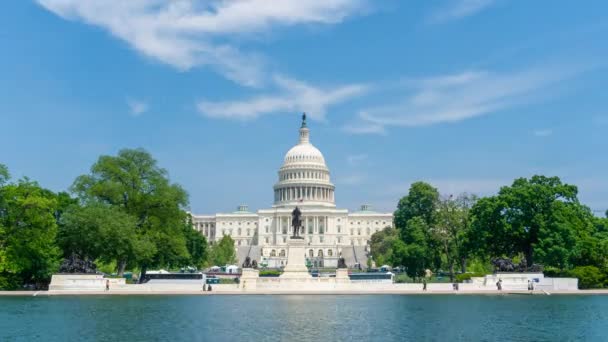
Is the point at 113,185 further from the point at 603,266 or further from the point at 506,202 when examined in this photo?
the point at 603,266

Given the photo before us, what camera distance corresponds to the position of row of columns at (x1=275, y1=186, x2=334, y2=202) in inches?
7554

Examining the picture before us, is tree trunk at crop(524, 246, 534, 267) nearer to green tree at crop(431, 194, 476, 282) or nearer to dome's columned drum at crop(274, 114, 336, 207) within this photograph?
green tree at crop(431, 194, 476, 282)

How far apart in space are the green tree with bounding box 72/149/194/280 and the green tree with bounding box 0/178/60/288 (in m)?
8.17

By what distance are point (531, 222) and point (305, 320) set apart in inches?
1426

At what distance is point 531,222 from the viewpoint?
6222cm

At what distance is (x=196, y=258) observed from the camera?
8900cm

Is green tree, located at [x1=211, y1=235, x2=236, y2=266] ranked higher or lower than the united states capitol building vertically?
lower

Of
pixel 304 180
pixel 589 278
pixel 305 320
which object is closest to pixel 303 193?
pixel 304 180

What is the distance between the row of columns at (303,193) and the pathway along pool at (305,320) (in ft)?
485

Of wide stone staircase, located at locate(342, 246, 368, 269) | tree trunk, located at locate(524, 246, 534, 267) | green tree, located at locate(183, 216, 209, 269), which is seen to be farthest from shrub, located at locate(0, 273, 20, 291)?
wide stone staircase, located at locate(342, 246, 368, 269)

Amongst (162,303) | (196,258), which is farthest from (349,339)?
(196,258)

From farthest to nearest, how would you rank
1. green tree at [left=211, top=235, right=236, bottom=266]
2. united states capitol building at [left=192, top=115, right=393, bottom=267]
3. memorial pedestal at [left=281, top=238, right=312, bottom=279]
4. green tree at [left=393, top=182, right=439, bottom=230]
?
united states capitol building at [left=192, top=115, right=393, bottom=267], green tree at [left=211, top=235, right=236, bottom=266], green tree at [left=393, top=182, right=439, bottom=230], memorial pedestal at [left=281, top=238, right=312, bottom=279]

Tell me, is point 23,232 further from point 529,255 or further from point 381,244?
point 381,244

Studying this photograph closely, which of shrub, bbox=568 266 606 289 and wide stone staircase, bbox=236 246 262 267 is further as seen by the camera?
wide stone staircase, bbox=236 246 262 267
